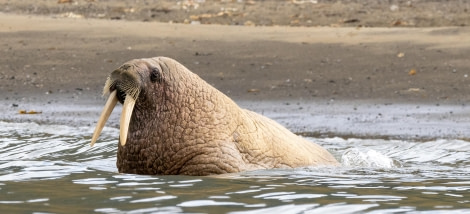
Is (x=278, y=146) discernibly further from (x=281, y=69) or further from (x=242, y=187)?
(x=281, y=69)

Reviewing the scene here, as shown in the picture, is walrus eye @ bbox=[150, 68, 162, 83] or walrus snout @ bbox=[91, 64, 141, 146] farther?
walrus eye @ bbox=[150, 68, 162, 83]

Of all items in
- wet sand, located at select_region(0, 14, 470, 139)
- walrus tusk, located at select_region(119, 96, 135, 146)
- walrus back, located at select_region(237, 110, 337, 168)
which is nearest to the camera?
walrus tusk, located at select_region(119, 96, 135, 146)

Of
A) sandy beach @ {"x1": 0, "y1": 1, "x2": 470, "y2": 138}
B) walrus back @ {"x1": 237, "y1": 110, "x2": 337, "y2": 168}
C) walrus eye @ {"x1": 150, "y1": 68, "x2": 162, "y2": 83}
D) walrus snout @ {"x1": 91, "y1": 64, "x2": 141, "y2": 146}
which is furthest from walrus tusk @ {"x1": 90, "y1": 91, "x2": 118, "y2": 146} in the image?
sandy beach @ {"x1": 0, "y1": 1, "x2": 470, "y2": 138}

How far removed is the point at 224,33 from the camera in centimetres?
1558

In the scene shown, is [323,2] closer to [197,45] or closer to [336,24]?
[336,24]

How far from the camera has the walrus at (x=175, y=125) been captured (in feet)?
19.7

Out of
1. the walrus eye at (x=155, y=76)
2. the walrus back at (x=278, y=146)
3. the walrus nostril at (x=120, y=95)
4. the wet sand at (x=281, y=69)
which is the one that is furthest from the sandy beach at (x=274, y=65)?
the walrus nostril at (x=120, y=95)

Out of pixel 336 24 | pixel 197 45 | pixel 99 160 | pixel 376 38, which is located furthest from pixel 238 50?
pixel 99 160

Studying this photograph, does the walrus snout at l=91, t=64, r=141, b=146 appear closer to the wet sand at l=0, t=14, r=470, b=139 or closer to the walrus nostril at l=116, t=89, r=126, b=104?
the walrus nostril at l=116, t=89, r=126, b=104

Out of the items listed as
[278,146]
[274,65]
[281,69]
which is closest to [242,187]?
[278,146]

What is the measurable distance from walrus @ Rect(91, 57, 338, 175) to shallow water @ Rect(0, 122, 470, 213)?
13cm

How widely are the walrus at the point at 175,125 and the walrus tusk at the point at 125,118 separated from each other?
0.04 metres

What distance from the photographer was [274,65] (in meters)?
13.9

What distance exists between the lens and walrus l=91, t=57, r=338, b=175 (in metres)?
6.02
